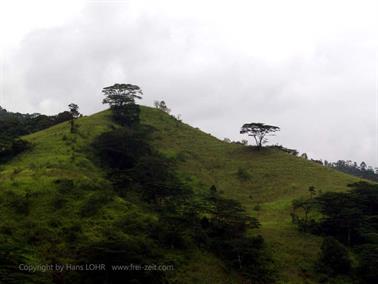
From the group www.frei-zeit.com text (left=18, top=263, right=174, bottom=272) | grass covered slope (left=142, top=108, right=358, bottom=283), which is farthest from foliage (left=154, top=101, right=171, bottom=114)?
www.frei-zeit.com text (left=18, top=263, right=174, bottom=272)

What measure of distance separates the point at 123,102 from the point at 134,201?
1937 inches

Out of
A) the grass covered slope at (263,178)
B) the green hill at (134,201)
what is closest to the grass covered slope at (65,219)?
the green hill at (134,201)

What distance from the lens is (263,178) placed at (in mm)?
89750

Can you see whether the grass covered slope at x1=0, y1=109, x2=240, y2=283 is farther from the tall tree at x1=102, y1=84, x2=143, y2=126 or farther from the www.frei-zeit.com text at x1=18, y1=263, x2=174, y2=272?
the tall tree at x1=102, y1=84, x2=143, y2=126

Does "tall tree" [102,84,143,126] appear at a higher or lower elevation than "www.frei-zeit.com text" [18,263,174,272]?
higher

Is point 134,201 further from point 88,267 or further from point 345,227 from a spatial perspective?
point 345,227

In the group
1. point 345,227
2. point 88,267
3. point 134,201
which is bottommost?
point 88,267

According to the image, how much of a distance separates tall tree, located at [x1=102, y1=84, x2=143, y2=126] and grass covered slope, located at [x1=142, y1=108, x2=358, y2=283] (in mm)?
6690

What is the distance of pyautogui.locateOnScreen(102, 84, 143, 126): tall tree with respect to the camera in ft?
336

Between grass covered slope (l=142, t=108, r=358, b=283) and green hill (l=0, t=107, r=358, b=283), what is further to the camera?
grass covered slope (l=142, t=108, r=358, b=283)

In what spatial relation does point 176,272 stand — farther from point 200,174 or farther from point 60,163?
point 200,174

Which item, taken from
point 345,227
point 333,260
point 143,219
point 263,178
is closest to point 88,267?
point 143,219

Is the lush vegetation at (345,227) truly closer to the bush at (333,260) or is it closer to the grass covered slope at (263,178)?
the bush at (333,260)

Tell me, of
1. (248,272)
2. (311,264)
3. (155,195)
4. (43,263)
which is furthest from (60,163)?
(311,264)
